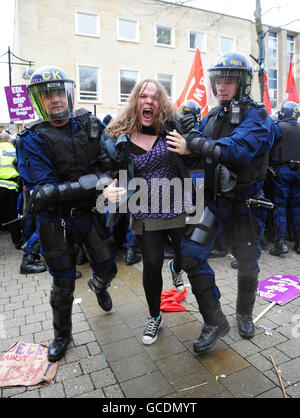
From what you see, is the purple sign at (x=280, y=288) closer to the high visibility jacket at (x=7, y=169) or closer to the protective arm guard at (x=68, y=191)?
the protective arm guard at (x=68, y=191)

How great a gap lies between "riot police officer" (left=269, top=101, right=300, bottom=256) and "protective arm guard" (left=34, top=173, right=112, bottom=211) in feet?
11.4

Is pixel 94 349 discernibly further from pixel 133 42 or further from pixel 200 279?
pixel 133 42

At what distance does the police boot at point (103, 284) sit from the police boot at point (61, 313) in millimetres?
288

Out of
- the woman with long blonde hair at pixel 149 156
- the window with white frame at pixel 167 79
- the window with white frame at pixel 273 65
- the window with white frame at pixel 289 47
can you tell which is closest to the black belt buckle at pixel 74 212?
the woman with long blonde hair at pixel 149 156

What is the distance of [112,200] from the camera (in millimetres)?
2369

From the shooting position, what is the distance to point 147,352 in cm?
271

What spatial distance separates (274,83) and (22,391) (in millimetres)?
27975

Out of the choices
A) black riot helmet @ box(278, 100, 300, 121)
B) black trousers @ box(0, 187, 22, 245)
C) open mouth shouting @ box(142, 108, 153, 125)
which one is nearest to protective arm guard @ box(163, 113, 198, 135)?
open mouth shouting @ box(142, 108, 153, 125)

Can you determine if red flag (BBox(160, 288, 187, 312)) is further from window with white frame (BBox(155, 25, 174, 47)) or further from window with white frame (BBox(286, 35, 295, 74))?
window with white frame (BBox(286, 35, 295, 74))

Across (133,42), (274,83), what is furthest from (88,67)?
(274,83)

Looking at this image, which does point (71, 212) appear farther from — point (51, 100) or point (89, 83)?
point (89, 83)

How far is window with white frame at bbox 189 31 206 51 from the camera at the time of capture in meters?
21.4
